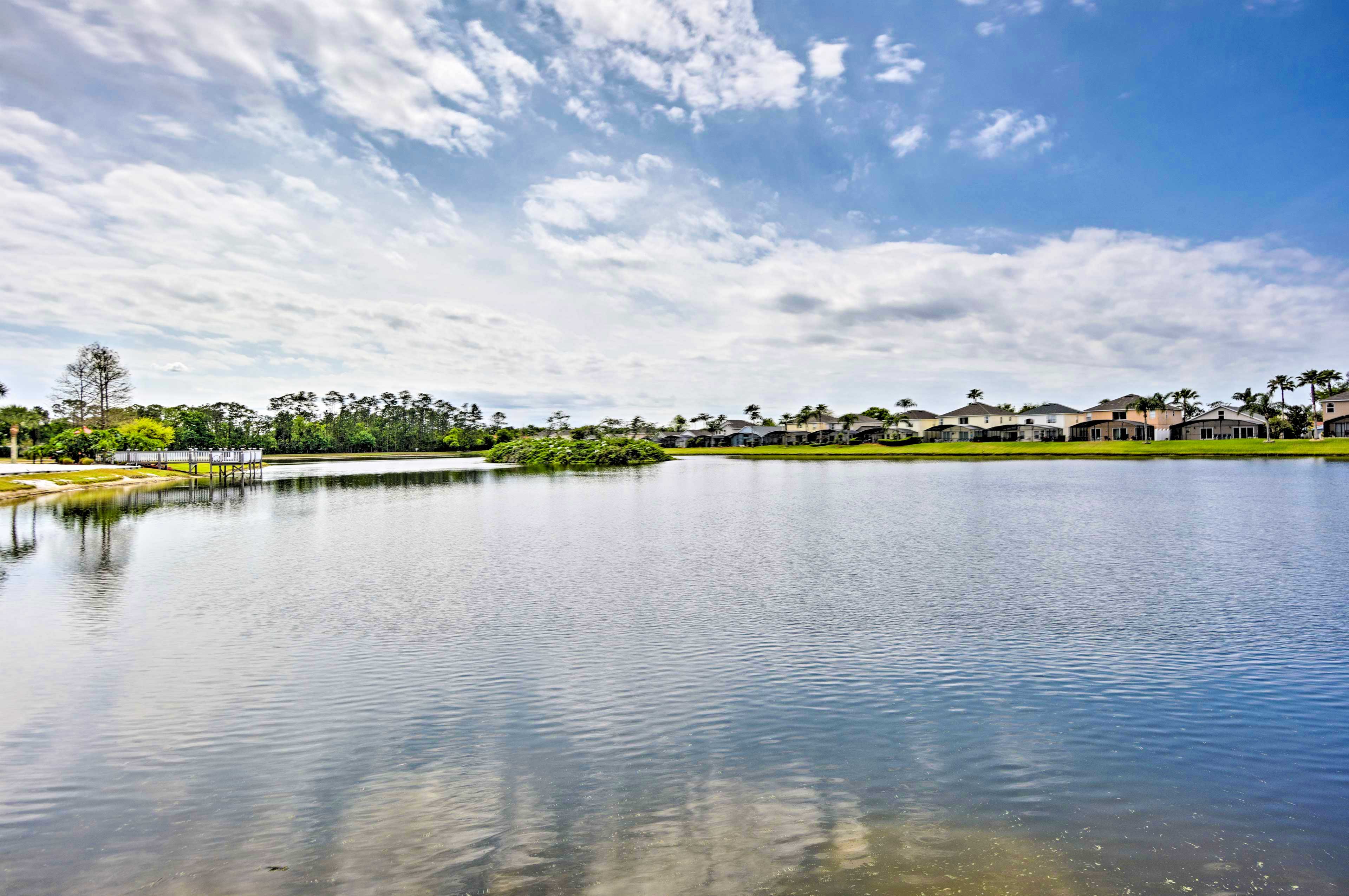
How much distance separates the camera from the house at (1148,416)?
129625mm

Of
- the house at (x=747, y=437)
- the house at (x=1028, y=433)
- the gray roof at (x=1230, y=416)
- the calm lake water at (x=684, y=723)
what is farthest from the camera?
the house at (x=747, y=437)

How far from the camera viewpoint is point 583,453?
382 feet

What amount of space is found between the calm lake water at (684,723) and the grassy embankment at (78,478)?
40.6 meters

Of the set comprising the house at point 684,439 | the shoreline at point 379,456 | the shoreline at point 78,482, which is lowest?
the shoreline at point 78,482

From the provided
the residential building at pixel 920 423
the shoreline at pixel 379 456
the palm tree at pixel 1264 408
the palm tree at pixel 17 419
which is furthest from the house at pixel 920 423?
the palm tree at pixel 17 419

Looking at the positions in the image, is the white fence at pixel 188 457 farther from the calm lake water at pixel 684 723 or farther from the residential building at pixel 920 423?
the residential building at pixel 920 423

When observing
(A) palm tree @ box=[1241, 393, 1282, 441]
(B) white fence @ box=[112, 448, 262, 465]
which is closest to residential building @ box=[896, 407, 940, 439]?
(A) palm tree @ box=[1241, 393, 1282, 441]

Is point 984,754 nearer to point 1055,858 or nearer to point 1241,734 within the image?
point 1055,858

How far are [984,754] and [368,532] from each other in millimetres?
28585

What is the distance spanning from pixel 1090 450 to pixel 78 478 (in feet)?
404

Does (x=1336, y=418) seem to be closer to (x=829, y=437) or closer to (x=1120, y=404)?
(x=1120, y=404)

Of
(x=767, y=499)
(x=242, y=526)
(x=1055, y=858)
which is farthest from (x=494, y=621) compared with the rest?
(x=767, y=499)

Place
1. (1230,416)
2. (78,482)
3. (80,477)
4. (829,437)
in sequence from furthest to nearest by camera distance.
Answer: (829,437) → (1230,416) → (80,477) → (78,482)

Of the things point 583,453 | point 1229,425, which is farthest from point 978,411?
point 583,453
